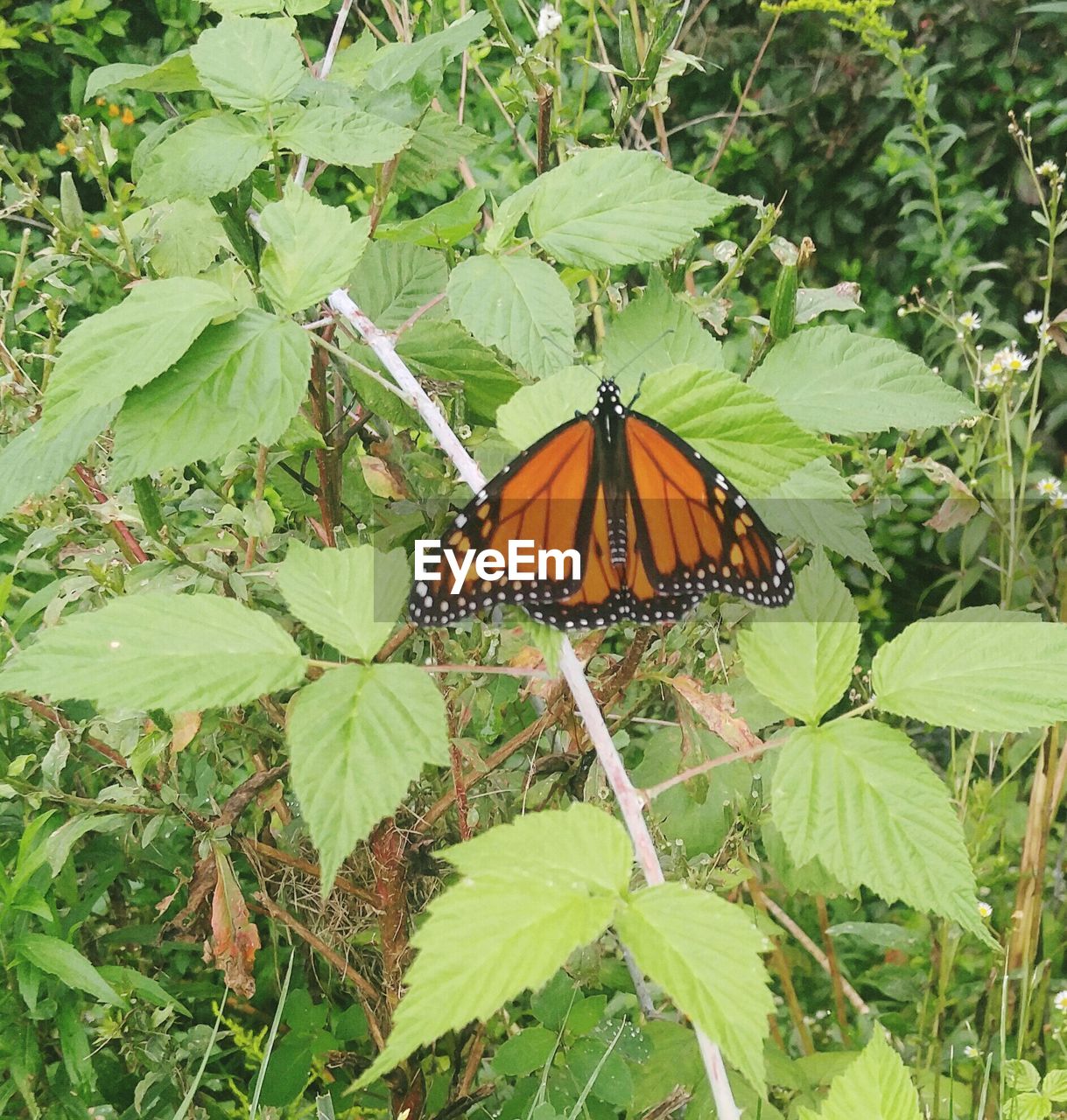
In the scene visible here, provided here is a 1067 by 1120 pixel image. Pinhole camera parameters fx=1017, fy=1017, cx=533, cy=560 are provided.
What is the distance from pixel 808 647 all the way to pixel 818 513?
0.19 meters

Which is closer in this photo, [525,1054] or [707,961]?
[707,961]

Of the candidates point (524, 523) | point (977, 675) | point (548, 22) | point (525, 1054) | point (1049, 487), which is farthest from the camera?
point (1049, 487)

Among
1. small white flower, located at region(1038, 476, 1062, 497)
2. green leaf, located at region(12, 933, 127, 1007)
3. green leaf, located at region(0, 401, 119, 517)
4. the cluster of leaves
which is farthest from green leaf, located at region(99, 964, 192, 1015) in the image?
small white flower, located at region(1038, 476, 1062, 497)

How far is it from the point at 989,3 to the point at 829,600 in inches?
104

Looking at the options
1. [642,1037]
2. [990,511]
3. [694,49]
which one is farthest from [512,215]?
[694,49]

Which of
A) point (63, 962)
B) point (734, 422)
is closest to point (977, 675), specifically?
point (734, 422)

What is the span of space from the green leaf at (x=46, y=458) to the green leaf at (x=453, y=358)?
234 millimetres

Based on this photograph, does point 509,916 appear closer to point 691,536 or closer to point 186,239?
point 691,536

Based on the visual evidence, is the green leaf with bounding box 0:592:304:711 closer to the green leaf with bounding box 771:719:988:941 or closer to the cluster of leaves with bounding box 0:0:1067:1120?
the cluster of leaves with bounding box 0:0:1067:1120

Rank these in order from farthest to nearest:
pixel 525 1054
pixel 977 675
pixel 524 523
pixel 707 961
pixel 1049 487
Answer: pixel 1049 487
pixel 525 1054
pixel 524 523
pixel 977 675
pixel 707 961

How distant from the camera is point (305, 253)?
2.26 ft

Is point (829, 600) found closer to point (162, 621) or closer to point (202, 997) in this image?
point (162, 621)

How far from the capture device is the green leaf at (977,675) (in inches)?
22.9

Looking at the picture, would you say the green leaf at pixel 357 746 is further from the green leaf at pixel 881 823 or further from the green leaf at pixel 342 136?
the green leaf at pixel 342 136
